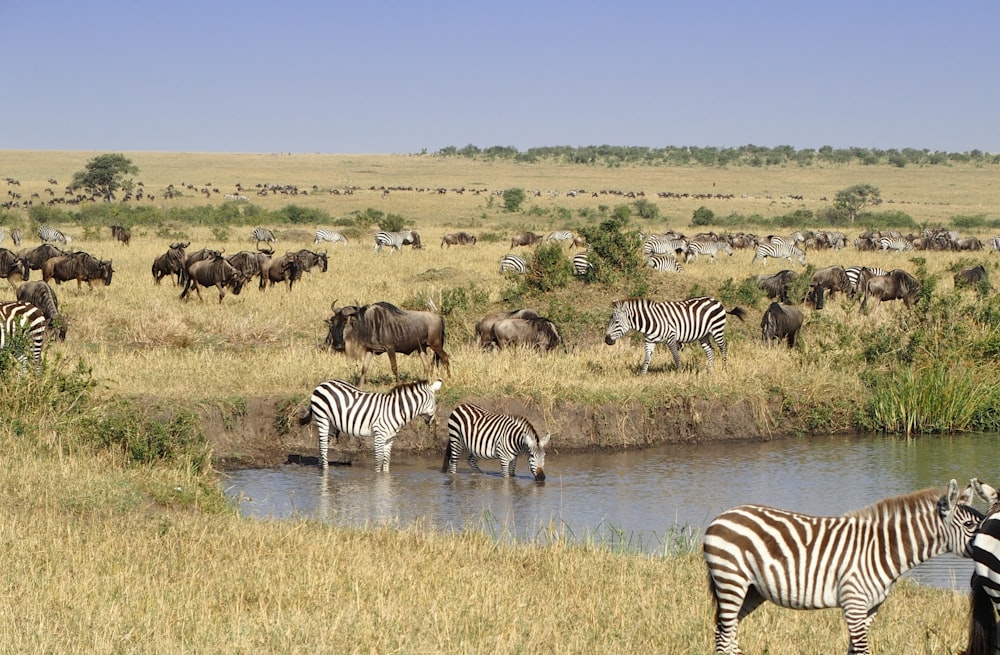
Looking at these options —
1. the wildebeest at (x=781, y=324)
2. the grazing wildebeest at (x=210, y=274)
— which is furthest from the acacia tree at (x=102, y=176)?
the wildebeest at (x=781, y=324)

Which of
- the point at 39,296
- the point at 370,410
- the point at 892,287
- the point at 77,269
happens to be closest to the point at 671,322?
the point at 370,410

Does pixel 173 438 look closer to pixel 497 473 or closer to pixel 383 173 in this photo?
pixel 497 473

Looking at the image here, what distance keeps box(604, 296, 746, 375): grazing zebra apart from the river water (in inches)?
84.5

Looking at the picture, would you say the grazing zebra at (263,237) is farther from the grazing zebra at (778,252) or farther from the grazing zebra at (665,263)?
the grazing zebra at (778,252)

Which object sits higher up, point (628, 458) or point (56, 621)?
point (56, 621)

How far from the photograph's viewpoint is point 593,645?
20.5 feet

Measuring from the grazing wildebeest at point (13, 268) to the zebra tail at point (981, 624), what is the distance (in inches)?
855

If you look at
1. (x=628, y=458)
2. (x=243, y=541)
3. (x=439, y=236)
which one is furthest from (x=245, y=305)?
(x=439, y=236)

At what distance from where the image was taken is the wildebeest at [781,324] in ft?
60.4

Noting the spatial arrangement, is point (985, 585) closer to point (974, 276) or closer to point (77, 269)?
point (77, 269)

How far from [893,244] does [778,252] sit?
659cm

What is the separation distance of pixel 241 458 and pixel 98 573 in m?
6.87

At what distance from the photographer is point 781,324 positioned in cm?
1841

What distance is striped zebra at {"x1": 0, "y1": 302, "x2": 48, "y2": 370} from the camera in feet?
40.1
